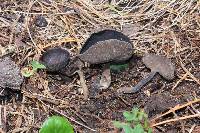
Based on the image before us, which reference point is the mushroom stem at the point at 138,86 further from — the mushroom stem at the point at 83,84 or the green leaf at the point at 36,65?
the green leaf at the point at 36,65

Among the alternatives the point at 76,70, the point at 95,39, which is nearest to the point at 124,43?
the point at 95,39

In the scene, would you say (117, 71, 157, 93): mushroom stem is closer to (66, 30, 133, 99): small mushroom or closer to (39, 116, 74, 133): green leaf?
(66, 30, 133, 99): small mushroom

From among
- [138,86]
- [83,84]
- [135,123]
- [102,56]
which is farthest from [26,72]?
[135,123]

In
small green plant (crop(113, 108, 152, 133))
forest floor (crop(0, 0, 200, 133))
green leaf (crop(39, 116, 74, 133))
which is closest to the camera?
small green plant (crop(113, 108, 152, 133))

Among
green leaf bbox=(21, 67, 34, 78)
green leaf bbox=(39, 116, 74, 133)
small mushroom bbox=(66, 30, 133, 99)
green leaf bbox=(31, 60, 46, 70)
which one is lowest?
green leaf bbox=(39, 116, 74, 133)

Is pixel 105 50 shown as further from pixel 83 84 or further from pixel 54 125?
pixel 54 125

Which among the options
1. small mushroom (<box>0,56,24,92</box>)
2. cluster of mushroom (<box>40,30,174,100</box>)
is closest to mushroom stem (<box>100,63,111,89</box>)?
cluster of mushroom (<box>40,30,174,100</box>)

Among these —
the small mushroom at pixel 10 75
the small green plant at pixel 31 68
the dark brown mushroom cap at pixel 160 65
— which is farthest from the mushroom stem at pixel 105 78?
the small mushroom at pixel 10 75
